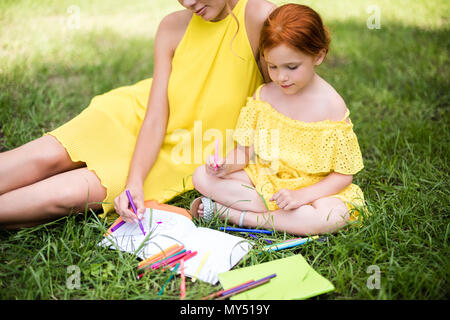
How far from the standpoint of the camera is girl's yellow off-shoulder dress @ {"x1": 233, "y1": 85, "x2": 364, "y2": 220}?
1.86 meters

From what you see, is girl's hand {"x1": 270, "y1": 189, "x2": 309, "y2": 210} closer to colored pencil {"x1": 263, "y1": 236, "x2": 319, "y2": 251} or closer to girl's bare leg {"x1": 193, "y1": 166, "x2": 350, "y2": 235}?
girl's bare leg {"x1": 193, "y1": 166, "x2": 350, "y2": 235}

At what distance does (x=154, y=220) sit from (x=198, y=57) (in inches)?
32.7

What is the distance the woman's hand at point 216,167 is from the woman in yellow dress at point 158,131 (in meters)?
0.22

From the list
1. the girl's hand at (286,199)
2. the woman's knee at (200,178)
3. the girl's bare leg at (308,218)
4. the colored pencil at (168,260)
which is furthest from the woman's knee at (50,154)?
the girl's hand at (286,199)

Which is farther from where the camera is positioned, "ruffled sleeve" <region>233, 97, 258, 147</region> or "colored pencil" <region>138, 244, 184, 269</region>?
"ruffled sleeve" <region>233, 97, 258, 147</region>

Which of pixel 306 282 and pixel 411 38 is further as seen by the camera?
pixel 411 38

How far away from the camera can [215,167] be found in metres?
1.88

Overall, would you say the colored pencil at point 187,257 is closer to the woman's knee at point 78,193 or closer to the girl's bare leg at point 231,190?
the girl's bare leg at point 231,190

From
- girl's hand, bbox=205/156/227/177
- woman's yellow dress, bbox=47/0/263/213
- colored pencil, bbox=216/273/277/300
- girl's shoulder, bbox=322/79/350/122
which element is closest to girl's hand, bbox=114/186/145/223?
woman's yellow dress, bbox=47/0/263/213

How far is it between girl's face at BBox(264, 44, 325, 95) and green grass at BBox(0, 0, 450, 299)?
68cm

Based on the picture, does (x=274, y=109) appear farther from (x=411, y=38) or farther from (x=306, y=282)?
(x=411, y=38)

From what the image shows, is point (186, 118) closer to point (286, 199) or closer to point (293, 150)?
point (293, 150)
